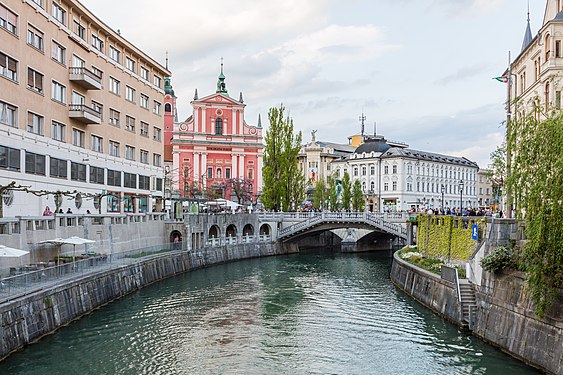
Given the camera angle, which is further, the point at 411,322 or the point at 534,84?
the point at 534,84

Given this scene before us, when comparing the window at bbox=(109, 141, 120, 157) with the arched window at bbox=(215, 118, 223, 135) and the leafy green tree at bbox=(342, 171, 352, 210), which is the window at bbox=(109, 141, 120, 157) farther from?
the leafy green tree at bbox=(342, 171, 352, 210)

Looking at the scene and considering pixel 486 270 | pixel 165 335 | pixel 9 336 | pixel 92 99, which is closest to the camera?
pixel 9 336

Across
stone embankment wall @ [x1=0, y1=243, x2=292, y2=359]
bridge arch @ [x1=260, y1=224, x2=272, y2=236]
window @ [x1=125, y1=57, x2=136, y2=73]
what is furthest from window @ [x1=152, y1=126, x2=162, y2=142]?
bridge arch @ [x1=260, y1=224, x2=272, y2=236]

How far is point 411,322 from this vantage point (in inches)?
1390

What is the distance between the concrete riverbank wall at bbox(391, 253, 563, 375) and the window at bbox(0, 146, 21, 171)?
29.9 meters

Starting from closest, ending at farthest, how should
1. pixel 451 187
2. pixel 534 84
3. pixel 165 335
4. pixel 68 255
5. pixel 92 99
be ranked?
1. pixel 165 335
2. pixel 68 255
3. pixel 534 84
4. pixel 92 99
5. pixel 451 187

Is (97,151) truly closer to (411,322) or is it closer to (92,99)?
(92,99)

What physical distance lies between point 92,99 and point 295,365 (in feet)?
126

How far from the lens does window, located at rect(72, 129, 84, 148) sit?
53.5 m

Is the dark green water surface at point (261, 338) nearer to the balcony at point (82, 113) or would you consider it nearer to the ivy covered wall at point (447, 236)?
the ivy covered wall at point (447, 236)

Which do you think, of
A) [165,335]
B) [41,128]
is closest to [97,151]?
[41,128]

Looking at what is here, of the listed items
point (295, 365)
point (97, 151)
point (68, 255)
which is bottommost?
point (295, 365)

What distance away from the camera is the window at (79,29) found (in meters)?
53.4

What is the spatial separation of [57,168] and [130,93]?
1730 cm
